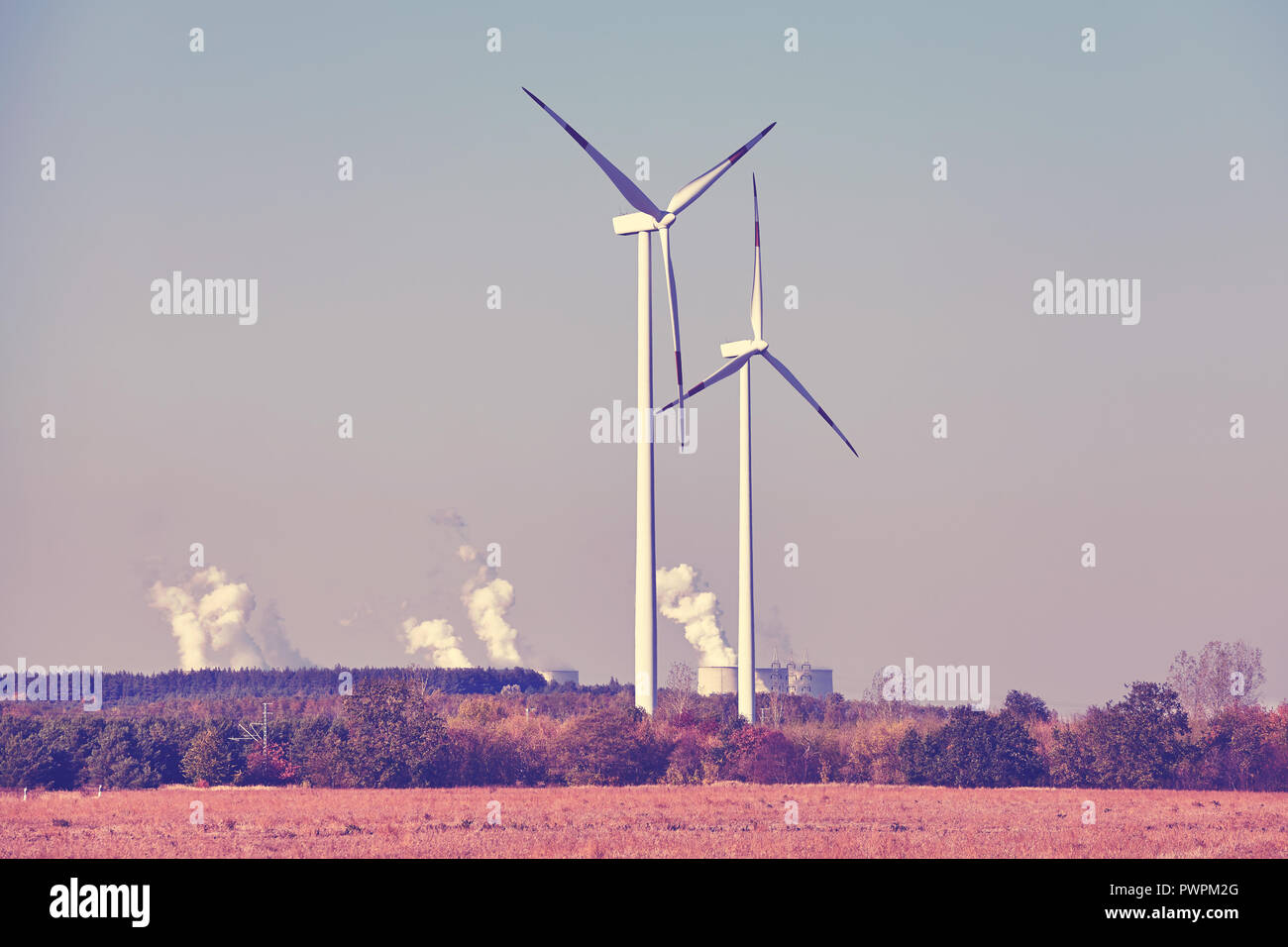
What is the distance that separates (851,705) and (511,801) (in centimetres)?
7964

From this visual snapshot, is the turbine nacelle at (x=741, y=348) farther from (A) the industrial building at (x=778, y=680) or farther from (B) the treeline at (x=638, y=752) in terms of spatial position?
(A) the industrial building at (x=778, y=680)

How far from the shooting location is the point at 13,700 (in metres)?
178

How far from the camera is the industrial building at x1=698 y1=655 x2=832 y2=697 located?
166 metres

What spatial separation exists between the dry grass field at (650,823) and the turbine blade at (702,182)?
3503cm

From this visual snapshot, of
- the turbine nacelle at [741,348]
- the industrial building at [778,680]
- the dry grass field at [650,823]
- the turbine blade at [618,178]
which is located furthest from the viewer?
the industrial building at [778,680]

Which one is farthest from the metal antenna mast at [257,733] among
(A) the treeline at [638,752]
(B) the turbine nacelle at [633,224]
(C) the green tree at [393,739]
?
(B) the turbine nacelle at [633,224]

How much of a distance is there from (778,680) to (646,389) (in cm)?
8532

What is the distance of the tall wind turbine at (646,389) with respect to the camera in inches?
3703

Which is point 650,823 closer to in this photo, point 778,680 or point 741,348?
point 741,348

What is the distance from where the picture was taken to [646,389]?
313ft

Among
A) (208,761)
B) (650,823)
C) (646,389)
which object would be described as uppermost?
(646,389)

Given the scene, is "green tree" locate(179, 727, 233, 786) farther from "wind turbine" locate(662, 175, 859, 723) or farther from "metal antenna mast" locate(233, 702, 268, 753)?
"wind turbine" locate(662, 175, 859, 723)

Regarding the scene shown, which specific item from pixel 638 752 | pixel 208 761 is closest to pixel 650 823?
pixel 638 752
